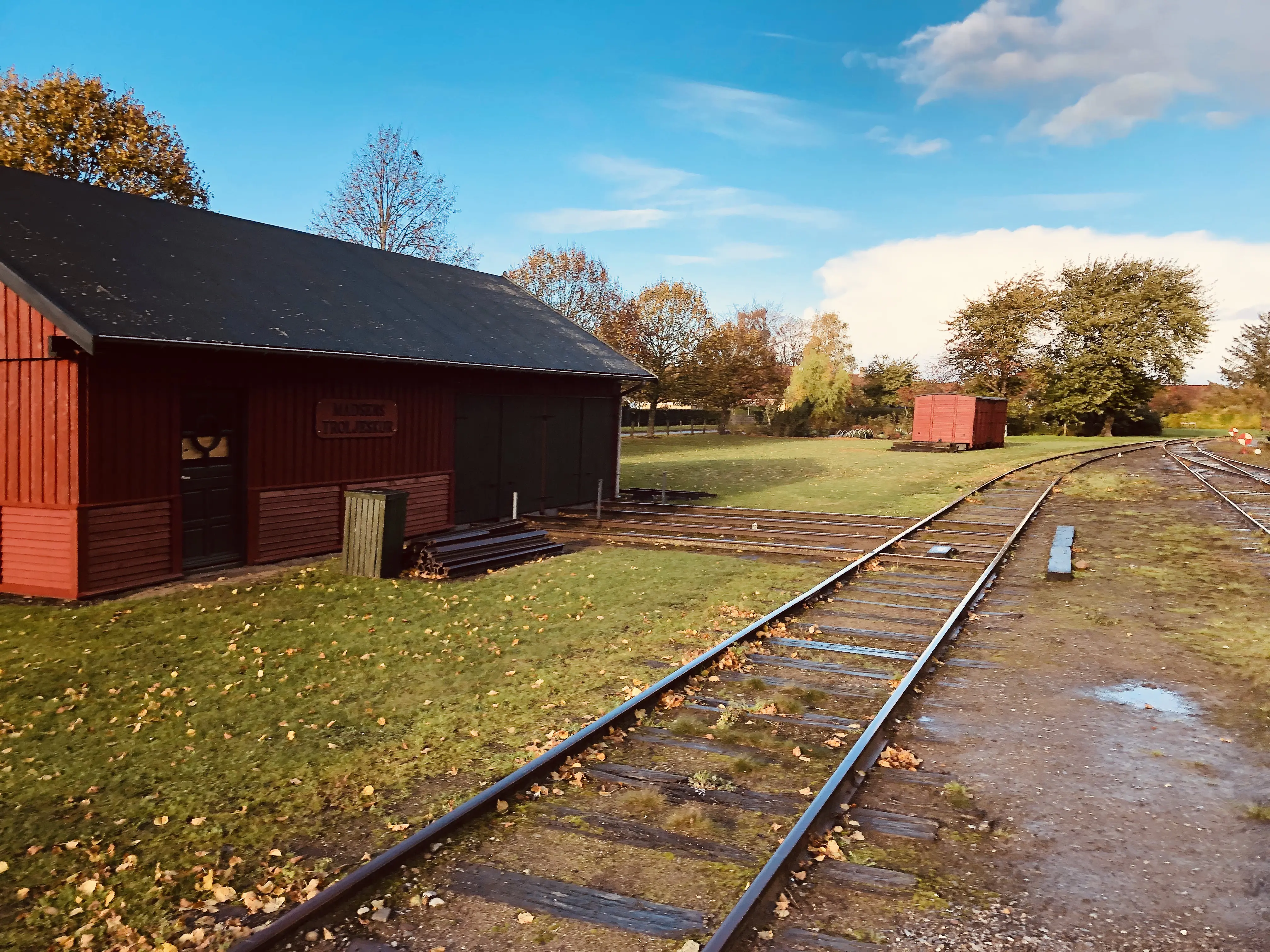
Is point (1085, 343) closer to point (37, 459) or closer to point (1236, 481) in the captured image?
point (1236, 481)

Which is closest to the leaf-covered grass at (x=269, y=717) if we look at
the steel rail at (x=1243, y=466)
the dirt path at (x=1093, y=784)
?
the dirt path at (x=1093, y=784)

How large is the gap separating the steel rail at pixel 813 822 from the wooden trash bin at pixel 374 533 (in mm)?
7747

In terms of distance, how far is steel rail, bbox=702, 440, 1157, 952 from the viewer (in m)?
4.25

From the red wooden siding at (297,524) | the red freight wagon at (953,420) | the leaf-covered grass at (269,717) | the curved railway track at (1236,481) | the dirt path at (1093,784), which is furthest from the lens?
the red freight wagon at (953,420)

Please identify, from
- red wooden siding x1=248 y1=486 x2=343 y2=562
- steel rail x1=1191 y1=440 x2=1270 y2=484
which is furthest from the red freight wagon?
red wooden siding x1=248 y1=486 x2=343 y2=562

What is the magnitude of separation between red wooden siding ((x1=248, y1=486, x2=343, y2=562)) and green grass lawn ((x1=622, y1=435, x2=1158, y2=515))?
10.8 meters

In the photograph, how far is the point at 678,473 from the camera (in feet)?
104

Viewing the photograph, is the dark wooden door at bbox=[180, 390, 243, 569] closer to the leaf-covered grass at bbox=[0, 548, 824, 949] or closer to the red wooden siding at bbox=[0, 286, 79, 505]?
the leaf-covered grass at bbox=[0, 548, 824, 949]

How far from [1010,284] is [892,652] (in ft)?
215

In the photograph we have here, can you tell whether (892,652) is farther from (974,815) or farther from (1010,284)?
(1010,284)

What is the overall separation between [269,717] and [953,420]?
1764 inches

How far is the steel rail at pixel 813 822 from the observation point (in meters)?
4.25

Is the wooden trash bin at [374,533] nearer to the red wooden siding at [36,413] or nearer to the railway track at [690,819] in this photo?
the red wooden siding at [36,413]

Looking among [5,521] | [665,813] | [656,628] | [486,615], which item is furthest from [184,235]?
[665,813]
